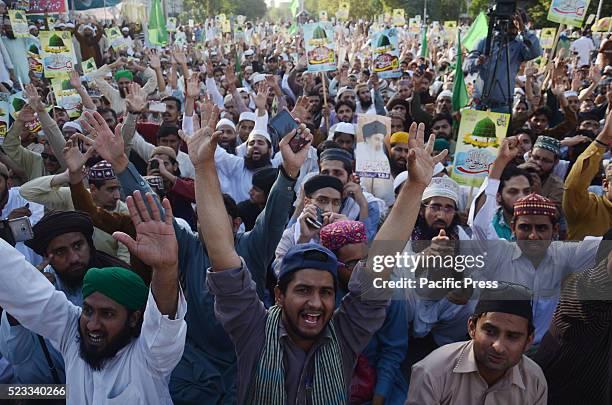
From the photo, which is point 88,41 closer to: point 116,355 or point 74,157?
point 74,157

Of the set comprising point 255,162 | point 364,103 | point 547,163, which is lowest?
point 364,103

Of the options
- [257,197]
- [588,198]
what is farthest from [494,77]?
[257,197]

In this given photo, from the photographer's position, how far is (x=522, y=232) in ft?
9.59

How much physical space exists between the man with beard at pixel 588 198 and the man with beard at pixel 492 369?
156 centimetres

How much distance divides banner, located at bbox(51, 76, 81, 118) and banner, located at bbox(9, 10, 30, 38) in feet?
6.43

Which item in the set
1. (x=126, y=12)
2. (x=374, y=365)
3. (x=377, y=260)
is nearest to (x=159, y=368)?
(x=377, y=260)

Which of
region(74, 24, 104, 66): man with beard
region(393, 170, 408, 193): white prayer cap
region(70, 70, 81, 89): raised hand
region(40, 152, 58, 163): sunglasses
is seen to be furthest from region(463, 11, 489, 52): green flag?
region(74, 24, 104, 66): man with beard

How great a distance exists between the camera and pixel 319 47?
757 cm

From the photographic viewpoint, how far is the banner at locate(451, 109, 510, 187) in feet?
13.4

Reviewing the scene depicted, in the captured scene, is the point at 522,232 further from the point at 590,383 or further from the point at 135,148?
the point at 135,148

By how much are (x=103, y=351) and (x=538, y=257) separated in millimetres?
2122

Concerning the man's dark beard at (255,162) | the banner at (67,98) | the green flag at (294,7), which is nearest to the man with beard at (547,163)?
the man's dark beard at (255,162)

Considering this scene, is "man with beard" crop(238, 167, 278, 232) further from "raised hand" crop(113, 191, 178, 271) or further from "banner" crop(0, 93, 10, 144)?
"banner" crop(0, 93, 10, 144)

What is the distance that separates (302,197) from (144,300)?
64.9 inches
